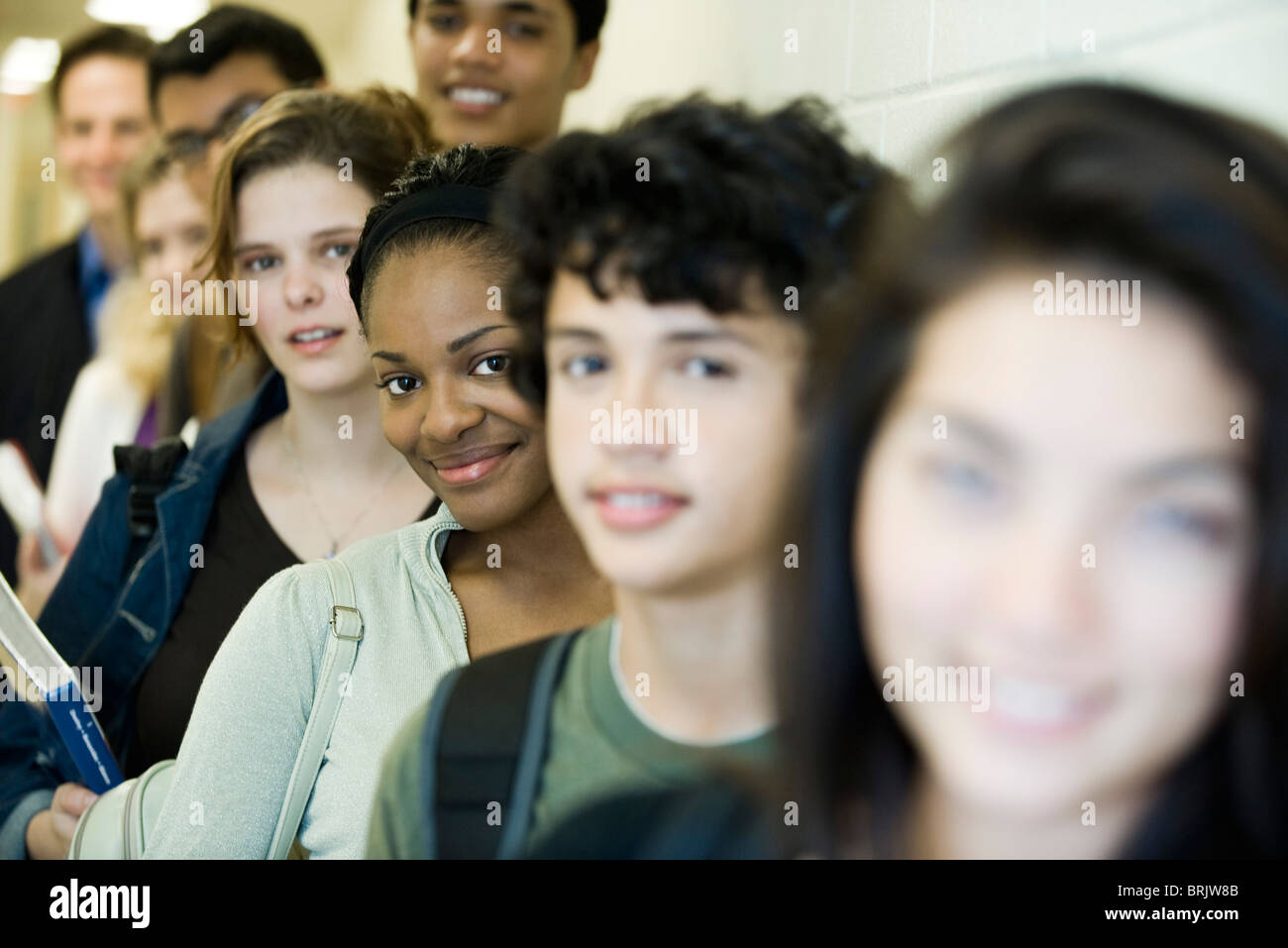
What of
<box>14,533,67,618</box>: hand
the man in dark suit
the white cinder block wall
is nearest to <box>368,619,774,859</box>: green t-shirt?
the white cinder block wall

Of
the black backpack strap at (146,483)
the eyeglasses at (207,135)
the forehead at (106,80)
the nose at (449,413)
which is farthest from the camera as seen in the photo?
the forehead at (106,80)

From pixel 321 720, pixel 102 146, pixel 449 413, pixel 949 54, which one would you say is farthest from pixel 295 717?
pixel 102 146

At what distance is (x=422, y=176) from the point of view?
3.33 feet

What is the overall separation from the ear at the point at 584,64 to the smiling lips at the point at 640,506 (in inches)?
31.0

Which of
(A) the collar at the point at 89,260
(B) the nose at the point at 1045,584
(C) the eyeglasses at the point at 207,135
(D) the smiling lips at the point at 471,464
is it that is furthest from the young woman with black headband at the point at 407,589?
(A) the collar at the point at 89,260

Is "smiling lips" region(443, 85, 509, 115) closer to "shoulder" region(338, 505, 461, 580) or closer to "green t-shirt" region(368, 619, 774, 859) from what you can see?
"shoulder" region(338, 505, 461, 580)

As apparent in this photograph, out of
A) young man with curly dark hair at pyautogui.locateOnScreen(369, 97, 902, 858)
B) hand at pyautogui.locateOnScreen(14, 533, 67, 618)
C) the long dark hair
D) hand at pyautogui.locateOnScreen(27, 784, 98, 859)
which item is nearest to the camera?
the long dark hair

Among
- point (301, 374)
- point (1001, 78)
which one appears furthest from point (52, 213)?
point (1001, 78)

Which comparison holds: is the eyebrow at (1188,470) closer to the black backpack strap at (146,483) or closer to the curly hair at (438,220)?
the curly hair at (438,220)

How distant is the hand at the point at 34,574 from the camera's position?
1355 mm

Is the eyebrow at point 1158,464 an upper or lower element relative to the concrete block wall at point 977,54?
lower

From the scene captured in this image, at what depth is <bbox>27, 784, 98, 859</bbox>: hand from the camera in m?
1.07

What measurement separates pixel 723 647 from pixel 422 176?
44 centimetres

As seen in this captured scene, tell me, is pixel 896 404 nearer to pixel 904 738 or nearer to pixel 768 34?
pixel 904 738
